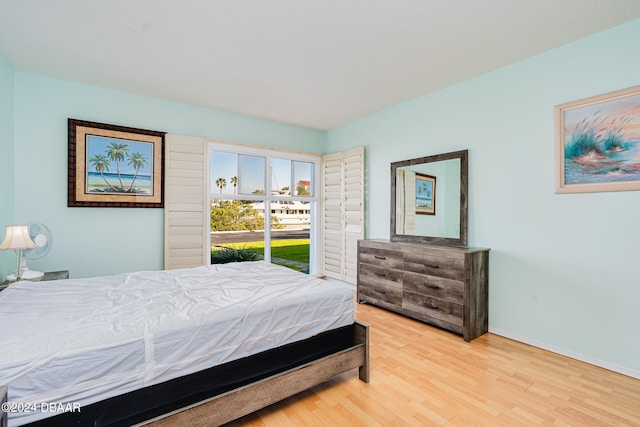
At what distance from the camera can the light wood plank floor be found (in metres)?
1.75

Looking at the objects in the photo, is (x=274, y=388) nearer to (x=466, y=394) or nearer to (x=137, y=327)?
(x=137, y=327)

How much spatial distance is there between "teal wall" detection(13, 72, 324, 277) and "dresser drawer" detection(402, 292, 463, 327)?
317 cm

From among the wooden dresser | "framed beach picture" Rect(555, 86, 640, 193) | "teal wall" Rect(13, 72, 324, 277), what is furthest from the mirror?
"teal wall" Rect(13, 72, 324, 277)

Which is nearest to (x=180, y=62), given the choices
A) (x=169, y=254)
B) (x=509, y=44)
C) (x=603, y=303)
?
(x=169, y=254)

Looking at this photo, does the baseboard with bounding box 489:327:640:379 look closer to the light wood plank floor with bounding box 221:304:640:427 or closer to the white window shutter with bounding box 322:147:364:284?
the light wood plank floor with bounding box 221:304:640:427

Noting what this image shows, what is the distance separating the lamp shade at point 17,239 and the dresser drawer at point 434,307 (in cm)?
368

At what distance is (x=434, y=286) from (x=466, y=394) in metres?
1.20

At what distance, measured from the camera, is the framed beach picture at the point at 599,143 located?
2244 mm

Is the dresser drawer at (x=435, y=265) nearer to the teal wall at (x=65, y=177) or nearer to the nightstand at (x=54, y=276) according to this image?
the teal wall at (x=65, y=177)

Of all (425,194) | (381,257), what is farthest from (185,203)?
(425,194)

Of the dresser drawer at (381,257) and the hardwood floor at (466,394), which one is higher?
the dresser drawer at (381,257)

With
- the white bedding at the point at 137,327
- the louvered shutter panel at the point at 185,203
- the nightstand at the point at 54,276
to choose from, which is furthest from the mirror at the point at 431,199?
the nightstand at the point at 54,276

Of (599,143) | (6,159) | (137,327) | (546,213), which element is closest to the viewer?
(137,327)

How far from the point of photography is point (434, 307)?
3.07m
